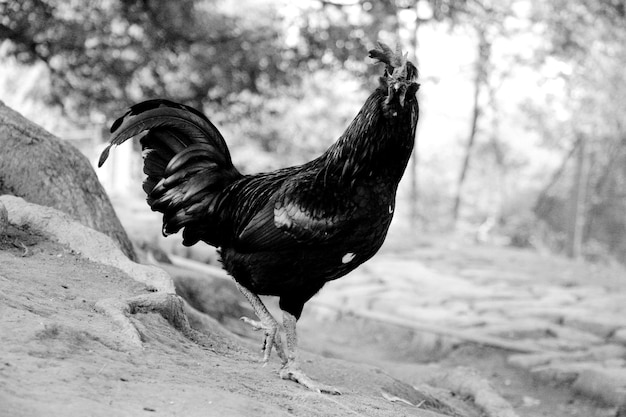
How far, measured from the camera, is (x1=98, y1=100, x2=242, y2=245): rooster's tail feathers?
170 inches

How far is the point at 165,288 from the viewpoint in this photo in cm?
471

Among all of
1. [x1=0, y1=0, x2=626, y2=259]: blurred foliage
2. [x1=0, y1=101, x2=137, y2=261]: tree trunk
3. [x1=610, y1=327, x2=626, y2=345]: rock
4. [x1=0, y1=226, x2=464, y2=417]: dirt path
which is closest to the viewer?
[x1=0, y1=226, x2=464, y2=417]: dirt path

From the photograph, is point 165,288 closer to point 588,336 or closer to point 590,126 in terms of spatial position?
point 588,336

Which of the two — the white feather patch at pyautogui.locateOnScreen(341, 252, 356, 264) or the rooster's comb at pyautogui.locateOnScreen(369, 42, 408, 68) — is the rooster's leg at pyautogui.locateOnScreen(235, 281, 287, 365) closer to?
the white feather patch at pyautogui.locateOnScreen(341, 252, 356, 264)

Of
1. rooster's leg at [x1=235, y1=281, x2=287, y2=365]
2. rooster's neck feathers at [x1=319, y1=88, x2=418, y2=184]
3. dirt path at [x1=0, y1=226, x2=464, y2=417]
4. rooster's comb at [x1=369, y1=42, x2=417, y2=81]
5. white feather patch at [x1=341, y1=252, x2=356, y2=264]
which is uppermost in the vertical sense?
rooster's comb at [x1=369, y1=42, x2=417, y2=81]

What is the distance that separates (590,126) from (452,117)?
407 centimetres

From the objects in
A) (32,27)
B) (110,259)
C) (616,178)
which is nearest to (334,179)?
(110,259)

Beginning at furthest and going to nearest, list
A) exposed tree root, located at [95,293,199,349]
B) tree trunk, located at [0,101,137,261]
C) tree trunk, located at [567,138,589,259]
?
tree trunk, located at [567,138,589,259], tree trunk, located at [0,101,137,261], exposed tree root, located at [95,293,199,349]

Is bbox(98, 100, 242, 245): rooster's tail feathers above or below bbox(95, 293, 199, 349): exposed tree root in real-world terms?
above

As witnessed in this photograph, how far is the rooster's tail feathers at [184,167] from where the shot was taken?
14.2 ft

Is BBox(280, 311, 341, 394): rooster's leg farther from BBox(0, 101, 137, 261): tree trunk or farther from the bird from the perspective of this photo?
BBox(0, 101, 137, 261): tree trunk

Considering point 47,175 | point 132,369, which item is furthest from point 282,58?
point 132,369

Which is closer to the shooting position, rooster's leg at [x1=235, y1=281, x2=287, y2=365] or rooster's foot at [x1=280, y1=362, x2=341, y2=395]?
rooster's foot at [x1=280, y1=362, x2=341, y2=395]

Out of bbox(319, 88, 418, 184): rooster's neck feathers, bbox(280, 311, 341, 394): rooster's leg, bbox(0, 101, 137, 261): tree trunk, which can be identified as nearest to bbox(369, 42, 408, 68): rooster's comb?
bbox(319, 88, 418, 184): rooster's neck feathers
